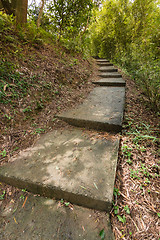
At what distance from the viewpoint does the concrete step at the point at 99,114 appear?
1.69 metres

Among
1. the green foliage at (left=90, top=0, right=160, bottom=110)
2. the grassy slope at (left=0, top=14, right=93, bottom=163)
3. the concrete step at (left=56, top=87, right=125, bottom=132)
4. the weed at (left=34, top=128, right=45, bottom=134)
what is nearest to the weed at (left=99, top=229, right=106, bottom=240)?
the concrete step at (left=56, top=87, right=125, bottom=132)

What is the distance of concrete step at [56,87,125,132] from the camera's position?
169 centimetres

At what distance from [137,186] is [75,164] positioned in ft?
2.01

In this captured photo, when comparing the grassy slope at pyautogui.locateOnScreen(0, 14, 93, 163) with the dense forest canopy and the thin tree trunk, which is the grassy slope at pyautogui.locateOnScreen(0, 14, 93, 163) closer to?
the thin tree trunk

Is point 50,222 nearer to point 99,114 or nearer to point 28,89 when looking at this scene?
point 99,114

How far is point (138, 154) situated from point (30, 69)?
2.30m

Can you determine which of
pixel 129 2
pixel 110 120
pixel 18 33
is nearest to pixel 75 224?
pixel 110 120

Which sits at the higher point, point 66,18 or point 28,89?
point 66,18

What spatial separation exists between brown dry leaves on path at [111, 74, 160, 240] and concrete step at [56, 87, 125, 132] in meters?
0.22

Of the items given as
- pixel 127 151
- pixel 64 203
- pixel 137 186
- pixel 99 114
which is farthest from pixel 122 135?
pixel 64 203

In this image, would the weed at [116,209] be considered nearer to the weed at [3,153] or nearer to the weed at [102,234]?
the weed at [102,234]

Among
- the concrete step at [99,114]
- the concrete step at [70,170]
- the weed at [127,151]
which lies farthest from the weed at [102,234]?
the concrete step at [99,114]

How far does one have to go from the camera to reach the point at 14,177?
1138 millimetres

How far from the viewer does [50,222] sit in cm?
92
